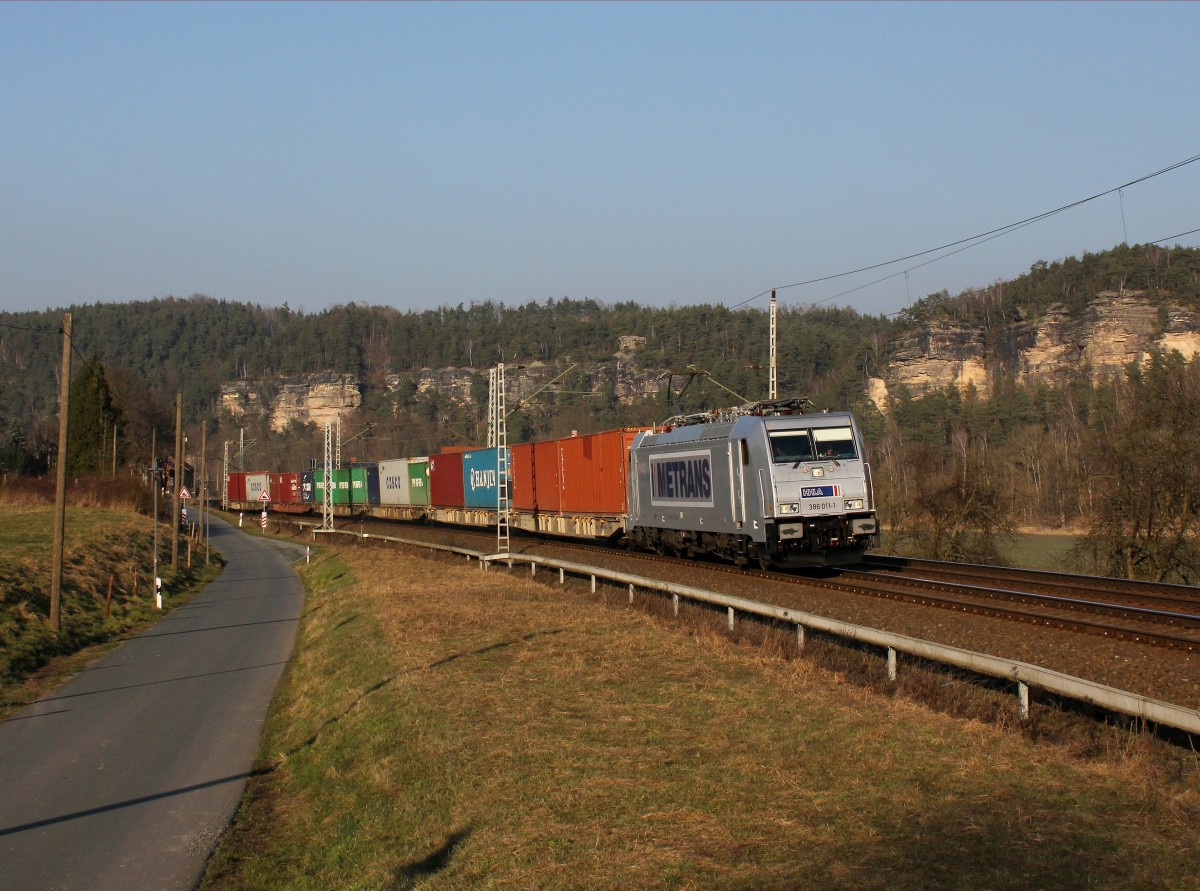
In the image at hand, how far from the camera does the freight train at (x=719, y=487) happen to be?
20375mm

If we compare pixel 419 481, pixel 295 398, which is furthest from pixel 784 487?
pixel 295 398

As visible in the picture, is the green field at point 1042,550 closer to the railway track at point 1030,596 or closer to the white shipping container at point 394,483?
the railway track at point 1030,596

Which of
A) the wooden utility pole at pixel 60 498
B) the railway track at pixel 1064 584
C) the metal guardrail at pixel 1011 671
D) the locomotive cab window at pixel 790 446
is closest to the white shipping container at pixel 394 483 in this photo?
the wooden utility pole at pixel 60 498

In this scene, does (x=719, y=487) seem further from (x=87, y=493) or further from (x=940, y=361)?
(x=940, y=361)

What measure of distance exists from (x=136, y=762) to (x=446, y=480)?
40.1 meters

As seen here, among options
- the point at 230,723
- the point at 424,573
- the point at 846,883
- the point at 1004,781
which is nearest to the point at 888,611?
the point at 1004,781

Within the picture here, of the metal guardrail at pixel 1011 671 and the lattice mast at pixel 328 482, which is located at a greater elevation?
the lattice mast at pixel 328 482

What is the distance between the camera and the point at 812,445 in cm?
2073

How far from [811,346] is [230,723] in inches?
4639

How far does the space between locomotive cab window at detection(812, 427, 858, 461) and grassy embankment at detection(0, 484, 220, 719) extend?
47.5 feet

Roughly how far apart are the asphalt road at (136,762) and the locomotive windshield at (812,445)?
33.8 ft

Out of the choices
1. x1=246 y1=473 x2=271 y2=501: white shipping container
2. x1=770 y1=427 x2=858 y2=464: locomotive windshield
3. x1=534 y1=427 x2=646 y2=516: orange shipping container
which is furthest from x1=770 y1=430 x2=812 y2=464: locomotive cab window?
x1=246 y1=473 x2=271 y2=501: white shipping container

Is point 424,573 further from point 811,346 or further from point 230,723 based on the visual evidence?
point 811,346

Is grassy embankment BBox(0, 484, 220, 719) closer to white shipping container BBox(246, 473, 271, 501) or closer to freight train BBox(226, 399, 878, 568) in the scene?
freight train BBox(226, 399, 878, 568)
